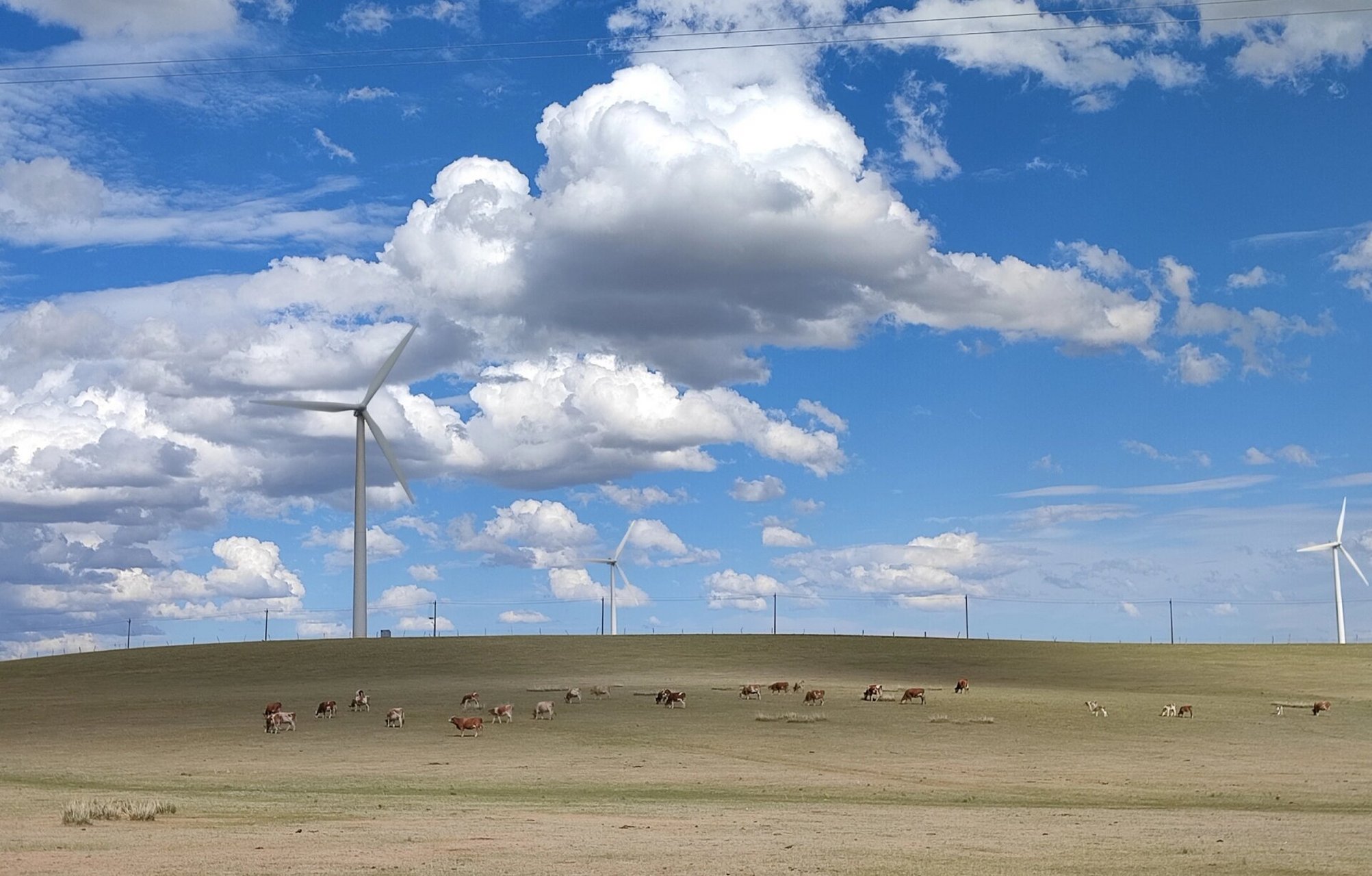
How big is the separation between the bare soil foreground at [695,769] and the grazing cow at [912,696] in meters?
1.27

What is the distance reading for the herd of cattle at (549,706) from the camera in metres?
50.9

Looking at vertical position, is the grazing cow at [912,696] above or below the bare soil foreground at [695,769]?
above

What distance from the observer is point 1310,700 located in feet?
219

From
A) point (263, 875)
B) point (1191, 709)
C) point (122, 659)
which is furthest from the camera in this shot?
point (122, 659)

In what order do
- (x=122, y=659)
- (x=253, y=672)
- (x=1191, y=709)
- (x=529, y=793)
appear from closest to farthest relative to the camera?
1. (x=529, y=793)
2. (x=1191, y=709)
3. (x=253, y=672)
4. (x=122, y=659)

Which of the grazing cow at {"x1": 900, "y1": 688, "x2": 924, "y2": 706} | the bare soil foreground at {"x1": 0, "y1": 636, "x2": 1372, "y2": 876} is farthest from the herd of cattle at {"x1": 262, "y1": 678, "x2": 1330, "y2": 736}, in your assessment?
the bare soil foreground at {"x1": 0, "y1": 636, "x2": 1372, "y2": 876}

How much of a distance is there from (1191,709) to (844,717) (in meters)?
14.4

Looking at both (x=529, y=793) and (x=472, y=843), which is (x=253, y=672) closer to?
(x=529, y=793)

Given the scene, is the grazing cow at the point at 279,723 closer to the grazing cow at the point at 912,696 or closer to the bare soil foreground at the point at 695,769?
the bare soil foreground at the point at 695,769

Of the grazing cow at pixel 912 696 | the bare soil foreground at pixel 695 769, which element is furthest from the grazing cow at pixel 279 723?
the grazing cow at pixel 912 696

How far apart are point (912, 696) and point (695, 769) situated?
2279 cm

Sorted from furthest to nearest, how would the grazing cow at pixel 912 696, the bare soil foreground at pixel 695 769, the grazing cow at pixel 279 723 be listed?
the grazing cow at pixel 912 696 < the grazing cow at pixel 279 723 < the bare soil foreground at pixel 695 769

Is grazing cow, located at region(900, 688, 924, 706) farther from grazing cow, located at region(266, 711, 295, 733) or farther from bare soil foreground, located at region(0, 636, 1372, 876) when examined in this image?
grazing cow, located at region(266, 711, 295, 733)

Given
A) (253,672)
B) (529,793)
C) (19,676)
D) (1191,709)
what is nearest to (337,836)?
(529,793)
